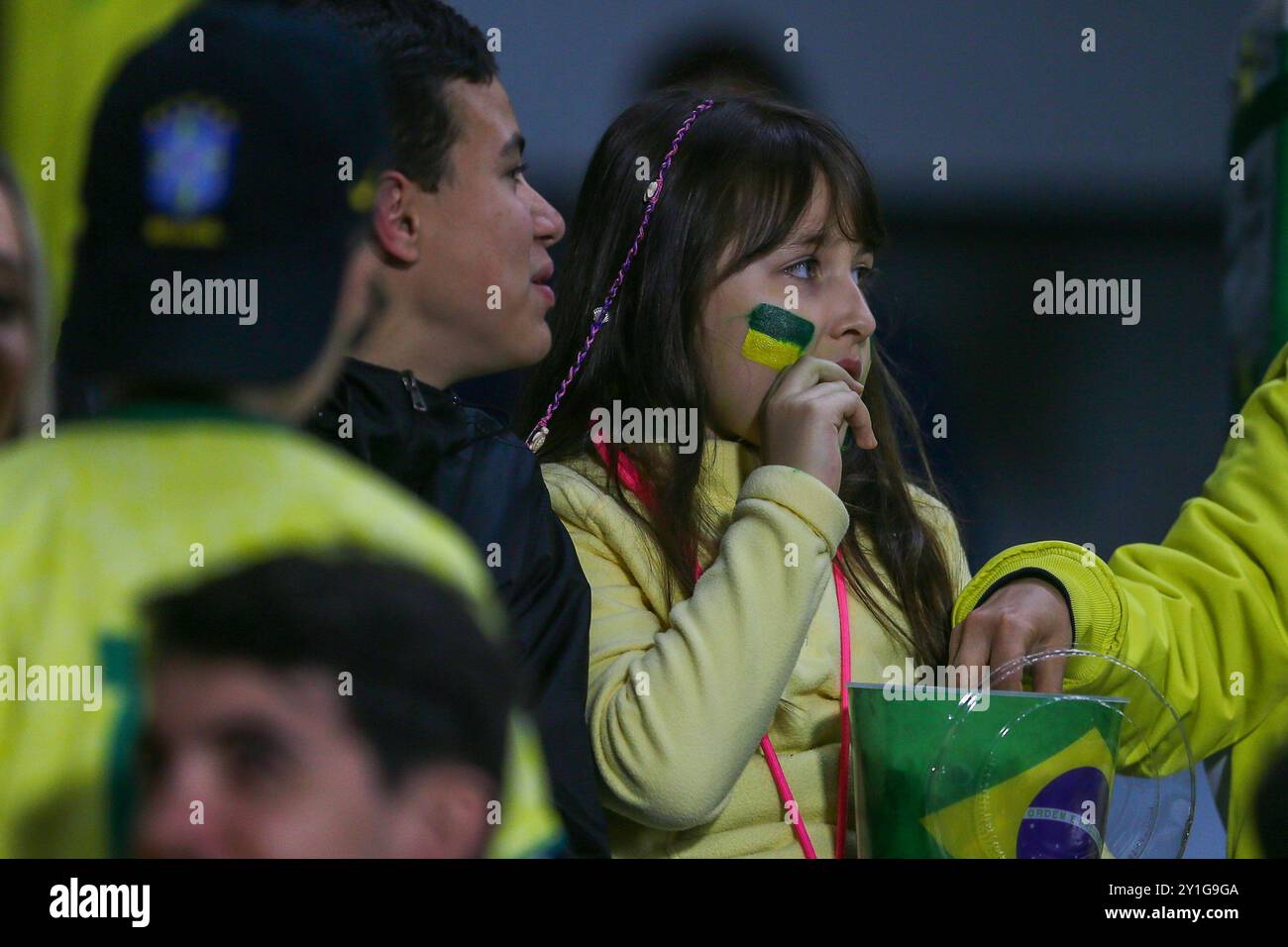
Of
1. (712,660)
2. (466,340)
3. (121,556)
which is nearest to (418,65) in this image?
(466,340)

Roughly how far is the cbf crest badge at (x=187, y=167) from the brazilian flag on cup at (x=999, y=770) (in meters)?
0.69

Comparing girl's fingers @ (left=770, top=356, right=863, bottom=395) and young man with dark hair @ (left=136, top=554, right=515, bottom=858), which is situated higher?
girl's fingers @ (left=770, top=356, right=863, bottom=395)

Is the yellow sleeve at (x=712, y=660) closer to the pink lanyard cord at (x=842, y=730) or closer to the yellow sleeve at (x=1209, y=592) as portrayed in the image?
the pink lanyard cord at (x=842, y=730)

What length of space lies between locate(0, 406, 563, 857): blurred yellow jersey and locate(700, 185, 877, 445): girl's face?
2.54 ft

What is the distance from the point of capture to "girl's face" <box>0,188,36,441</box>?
1.20 metres

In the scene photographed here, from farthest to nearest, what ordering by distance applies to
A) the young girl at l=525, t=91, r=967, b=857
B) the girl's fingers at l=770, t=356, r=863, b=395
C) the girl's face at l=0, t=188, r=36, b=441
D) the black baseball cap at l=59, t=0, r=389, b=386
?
the girl's fingers at l=770, t=356, r=863, b=395, the young girl at l=525, t=91, r=967, b=857, the girl's face at l=0, t=188, r=36, b=441, the black baseball cap at l=59, t=0, r=389, b=386

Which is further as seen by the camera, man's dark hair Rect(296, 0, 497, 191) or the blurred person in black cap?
man's dark hair Rect(296, 0, 497, 191)

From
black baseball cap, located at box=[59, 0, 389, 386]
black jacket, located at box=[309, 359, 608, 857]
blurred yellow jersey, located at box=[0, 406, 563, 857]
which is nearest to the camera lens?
blurred yellow jersey, located at box=[0, 406, 563, 857]

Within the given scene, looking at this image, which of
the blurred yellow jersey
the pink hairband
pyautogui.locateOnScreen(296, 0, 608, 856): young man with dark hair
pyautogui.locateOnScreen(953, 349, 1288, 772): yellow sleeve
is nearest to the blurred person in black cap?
the blurred yellow jersey

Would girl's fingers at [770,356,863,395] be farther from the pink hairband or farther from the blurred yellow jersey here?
the blurred yellow jersey

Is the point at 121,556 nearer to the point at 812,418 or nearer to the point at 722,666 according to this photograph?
the point at 722,666

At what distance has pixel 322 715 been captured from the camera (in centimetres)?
87

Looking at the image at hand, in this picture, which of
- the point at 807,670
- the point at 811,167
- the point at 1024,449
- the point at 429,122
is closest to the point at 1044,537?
the point at 1024,449
